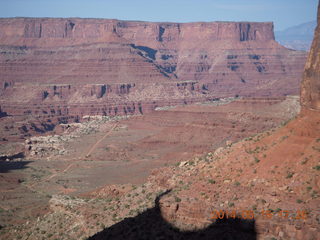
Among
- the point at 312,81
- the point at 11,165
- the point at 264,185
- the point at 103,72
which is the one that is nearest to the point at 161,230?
the point at 264,185

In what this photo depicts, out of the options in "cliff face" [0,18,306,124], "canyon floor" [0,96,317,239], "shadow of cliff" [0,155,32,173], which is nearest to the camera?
"canyon floor" [0,96,317,239]

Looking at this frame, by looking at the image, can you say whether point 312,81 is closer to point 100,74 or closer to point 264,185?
point 264,185

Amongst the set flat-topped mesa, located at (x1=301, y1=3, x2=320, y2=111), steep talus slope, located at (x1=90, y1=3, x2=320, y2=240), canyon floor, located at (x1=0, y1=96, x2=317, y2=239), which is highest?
flat-topped mesa, located at (x1=301, y1=3, x2=320, y2=111)

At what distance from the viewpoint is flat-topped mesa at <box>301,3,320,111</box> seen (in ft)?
80.6

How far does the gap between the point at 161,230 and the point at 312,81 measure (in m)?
9.54

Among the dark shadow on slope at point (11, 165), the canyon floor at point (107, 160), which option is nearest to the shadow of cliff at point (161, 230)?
the canyon floor at point (107, 160)

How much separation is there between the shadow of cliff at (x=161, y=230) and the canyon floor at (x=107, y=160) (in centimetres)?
143

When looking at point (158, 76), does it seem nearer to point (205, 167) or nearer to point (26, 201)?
point (26, 201)

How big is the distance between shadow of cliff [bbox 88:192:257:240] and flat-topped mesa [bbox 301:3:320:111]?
26.2ft

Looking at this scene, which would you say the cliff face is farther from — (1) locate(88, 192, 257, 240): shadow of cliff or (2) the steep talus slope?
(1) locate(88, 192, 257, 240): shadow of cliff

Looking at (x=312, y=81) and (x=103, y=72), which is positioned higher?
(x=312, y=81)

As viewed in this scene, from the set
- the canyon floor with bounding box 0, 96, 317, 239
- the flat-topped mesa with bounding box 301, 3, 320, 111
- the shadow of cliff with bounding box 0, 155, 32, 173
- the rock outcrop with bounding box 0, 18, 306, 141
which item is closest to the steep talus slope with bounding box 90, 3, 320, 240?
the flat-topped mesa with bounding box 301, 3, 320, 111

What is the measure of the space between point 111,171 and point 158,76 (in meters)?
98.0

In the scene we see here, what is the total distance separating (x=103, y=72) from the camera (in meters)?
158
